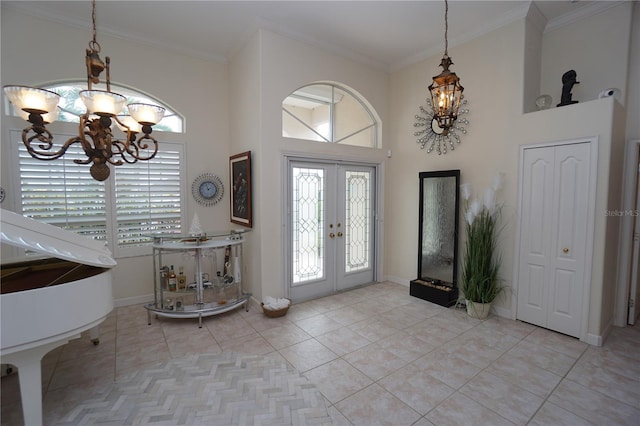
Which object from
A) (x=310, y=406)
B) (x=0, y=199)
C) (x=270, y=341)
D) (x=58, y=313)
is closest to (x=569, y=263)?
(x=310, y=406)

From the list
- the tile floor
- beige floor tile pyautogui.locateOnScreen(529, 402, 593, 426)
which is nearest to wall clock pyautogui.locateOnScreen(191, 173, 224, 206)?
the tile floor

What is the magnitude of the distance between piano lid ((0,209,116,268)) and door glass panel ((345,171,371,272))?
3325mm

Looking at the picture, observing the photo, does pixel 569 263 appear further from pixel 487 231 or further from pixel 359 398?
pixel 359 398

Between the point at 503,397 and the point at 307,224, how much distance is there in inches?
115

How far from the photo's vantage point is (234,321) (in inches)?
141

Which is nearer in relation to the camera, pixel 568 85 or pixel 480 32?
pixel 568 85

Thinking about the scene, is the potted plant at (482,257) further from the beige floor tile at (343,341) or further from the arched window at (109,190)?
the arched window at (109,190)

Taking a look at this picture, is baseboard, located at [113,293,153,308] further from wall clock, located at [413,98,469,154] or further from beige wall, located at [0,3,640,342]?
wall clock, located at [413,98,469,154]

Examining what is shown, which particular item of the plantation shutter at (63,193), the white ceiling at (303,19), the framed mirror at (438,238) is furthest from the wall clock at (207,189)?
the framed mirror at (438,238)

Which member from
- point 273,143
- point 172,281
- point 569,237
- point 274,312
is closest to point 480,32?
point 569,237

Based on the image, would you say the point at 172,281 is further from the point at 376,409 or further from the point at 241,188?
the point at 376,409

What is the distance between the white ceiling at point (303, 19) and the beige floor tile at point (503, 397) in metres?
3.94

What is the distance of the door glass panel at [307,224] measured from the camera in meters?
4.20

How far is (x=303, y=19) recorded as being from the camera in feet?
11.8
